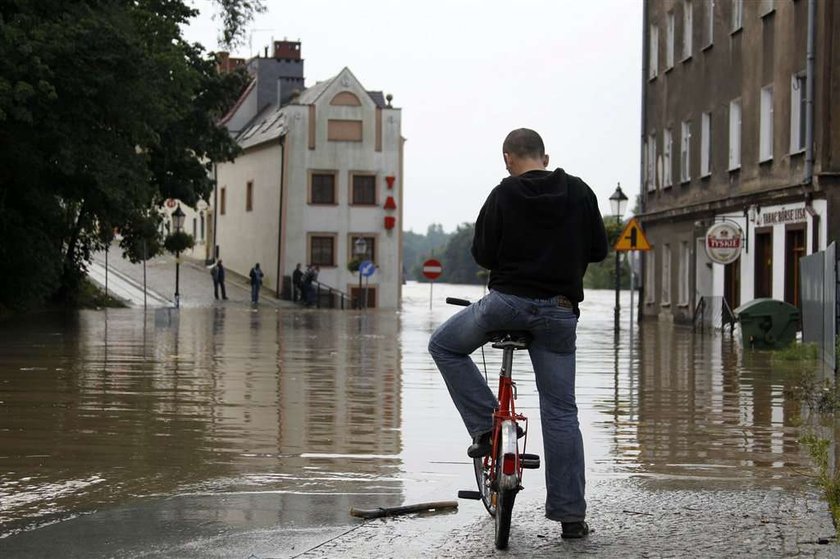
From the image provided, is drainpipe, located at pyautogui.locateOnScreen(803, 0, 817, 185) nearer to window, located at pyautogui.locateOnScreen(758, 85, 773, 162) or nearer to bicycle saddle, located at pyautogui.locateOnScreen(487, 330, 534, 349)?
window, located at pyautogui.locateOnScreen(758, 85, 773, 162)

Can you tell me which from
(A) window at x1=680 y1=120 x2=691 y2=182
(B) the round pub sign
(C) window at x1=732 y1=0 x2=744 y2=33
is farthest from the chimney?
(B) the round pub sign

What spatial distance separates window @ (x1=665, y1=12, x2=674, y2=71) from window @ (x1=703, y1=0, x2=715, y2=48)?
3.91 m

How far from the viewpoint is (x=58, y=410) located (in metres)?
13.5

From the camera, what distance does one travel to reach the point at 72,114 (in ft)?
100

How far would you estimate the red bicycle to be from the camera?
21.8 feet

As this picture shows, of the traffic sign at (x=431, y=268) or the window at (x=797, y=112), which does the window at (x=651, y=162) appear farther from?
the traffic sign at (x=431, y=268)

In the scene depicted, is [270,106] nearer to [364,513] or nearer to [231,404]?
[231,404]

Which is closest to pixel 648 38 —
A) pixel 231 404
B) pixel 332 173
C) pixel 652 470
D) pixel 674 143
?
pixel 674 143

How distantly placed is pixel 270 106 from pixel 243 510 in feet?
270

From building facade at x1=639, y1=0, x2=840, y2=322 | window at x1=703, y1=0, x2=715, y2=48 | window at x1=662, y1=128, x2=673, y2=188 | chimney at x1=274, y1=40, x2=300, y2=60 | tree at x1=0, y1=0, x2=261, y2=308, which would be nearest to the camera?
tree at x1=0, y1=0, x2=261, y2=308

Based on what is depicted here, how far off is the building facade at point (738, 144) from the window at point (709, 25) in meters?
0.08

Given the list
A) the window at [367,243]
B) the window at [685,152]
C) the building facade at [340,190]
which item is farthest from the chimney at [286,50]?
the window at [685,152]

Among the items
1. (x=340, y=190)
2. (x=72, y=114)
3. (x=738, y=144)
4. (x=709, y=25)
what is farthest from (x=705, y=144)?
(x=340, y=190)

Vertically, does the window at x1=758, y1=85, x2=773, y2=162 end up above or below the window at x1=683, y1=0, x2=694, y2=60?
below
